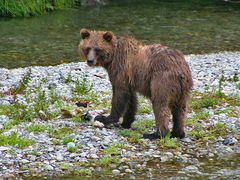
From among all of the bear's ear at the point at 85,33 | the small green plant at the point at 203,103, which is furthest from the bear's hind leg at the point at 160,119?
the small green plant at the point at 203,103

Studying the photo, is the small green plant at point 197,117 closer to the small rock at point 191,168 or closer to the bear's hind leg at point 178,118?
the bear's hind leg at point 178,118

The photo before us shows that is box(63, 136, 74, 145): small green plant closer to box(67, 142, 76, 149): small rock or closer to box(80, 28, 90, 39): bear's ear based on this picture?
box(67, 142, 76, 149): small rock

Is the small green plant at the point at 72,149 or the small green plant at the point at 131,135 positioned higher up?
the small green plant at the point at 72,149

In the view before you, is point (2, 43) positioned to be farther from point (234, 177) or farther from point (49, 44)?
point (234, 177)

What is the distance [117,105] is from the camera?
10.4m

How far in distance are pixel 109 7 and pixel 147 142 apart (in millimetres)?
20787

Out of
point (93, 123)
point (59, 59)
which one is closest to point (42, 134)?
point (93, 123)

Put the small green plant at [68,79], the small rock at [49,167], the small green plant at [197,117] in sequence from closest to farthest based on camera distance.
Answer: the small rock at [49,167] → the small green plant at [197,117] → the small green plant at [68,79]

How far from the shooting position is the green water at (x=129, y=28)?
20406 millimetres

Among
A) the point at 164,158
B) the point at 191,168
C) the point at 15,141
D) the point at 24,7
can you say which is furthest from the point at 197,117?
the point at 24,7

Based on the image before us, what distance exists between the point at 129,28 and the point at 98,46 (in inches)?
579

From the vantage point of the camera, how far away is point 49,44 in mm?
21516

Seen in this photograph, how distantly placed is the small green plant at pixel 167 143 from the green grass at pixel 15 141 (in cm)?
199

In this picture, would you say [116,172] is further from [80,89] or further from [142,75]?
[80,89]
